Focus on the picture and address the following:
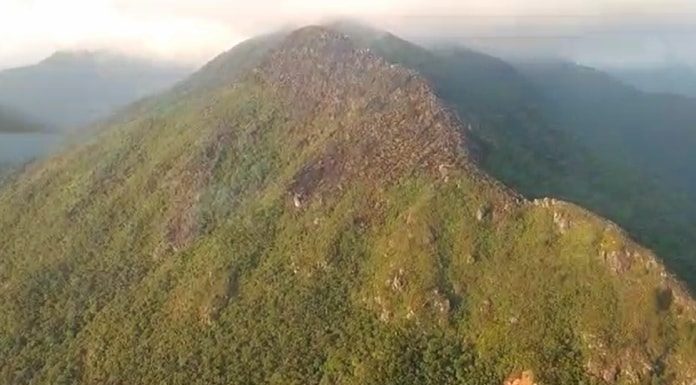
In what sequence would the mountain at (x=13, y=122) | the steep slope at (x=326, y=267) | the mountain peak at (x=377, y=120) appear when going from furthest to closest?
the mountain peak at (x=377, y=120), the steep slope at (x=326, y=267), the mountain at (x=13, y=122)

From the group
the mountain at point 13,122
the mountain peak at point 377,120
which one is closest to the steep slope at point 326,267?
the mountain peak at point 377,120

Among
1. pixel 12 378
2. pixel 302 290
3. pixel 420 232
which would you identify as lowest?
pixel 12 378

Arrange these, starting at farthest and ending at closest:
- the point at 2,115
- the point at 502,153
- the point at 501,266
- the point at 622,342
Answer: the point at 502,153 → the point at 501,266 → the point at 622,342 → the point at 2,115

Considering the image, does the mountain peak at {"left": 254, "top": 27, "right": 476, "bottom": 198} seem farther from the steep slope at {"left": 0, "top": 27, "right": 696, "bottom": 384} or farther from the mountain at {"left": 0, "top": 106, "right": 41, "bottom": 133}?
the mountain at {"left": 0, "top": 106, "right": 41, "bottom": 133}

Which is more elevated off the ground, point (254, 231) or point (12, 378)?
point (254, 231)

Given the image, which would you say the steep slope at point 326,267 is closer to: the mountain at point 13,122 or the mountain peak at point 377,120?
the mountain peak at point 377,120

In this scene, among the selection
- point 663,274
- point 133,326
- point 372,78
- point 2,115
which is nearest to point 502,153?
point 372,78

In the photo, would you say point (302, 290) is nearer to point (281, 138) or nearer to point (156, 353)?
point (156, 353)

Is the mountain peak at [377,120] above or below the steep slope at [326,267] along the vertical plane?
above

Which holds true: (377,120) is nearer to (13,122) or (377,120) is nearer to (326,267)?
(326,267)
